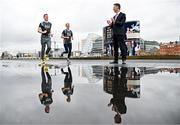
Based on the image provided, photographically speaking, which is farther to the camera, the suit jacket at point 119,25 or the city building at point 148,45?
the city building at point 148,45

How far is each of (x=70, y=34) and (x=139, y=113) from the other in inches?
416

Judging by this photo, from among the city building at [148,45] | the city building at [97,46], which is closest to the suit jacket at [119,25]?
the city building at [148,45]

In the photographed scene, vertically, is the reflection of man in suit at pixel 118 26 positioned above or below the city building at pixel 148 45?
below

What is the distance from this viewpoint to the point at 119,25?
833 centimetres

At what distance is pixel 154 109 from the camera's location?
193 centimetres

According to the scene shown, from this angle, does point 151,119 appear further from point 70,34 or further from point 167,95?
point 70,34

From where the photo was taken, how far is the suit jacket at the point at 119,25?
8.20 meters

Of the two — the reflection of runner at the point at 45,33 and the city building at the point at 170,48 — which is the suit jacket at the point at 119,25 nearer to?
the reflection of runner at the point at 45,33

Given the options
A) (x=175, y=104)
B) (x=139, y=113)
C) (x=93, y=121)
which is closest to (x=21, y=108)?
(x=93, y=121)

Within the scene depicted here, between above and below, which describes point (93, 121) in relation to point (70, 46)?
below

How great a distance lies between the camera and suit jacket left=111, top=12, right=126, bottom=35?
26.9 feet

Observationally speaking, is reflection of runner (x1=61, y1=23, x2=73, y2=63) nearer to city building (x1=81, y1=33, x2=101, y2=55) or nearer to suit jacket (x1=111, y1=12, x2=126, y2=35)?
suit jacket (x1=111, y1=12, x2=126, y2=35)

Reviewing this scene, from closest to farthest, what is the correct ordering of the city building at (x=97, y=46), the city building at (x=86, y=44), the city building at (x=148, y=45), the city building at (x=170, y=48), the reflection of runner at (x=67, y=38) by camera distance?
1. the reflection of runner at (x=67, y=38)
2. the city building at (x=86, y=44)
3. the city building at (x=170, y=48)
4. the city building at (x=148, y=45)
5. the city building at (x=97, y=46)

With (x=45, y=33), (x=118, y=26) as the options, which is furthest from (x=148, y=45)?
(x=118, y=26)
